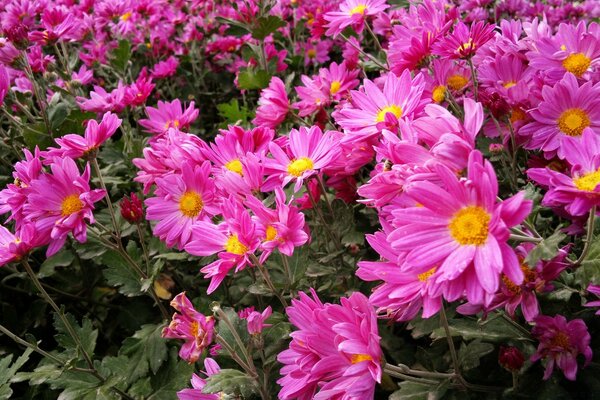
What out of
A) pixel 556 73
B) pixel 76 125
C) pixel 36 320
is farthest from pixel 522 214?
pixel 36 320

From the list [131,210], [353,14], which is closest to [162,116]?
[131,210]

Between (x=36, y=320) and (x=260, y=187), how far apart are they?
4.72 feet

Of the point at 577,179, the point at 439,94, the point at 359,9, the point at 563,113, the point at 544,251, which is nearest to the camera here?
the point at 544,251

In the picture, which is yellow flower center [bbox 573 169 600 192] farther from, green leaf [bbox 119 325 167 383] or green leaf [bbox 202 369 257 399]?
green leaf [bbox 119 325 167 383]

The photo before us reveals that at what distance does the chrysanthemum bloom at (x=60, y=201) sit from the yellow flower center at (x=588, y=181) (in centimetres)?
119

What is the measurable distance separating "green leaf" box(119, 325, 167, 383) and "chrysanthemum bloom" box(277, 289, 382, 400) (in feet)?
2.53

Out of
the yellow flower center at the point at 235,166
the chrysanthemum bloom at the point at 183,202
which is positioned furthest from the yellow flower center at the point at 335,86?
the chrysanthemum bloom at the point at 183,202

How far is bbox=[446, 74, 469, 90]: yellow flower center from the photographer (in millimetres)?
1764

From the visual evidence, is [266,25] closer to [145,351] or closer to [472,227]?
[145,351]

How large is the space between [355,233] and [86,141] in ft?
2.85

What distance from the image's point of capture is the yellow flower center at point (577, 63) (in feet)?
4.94

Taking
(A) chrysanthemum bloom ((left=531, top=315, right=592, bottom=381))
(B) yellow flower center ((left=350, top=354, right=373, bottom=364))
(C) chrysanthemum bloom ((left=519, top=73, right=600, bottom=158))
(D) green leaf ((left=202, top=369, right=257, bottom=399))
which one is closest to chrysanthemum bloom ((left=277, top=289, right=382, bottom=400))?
(B) yellow flower center ((left=350, top=354, right=373, bottom=364))

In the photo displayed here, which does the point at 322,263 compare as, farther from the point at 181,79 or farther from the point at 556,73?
the point at 181,79

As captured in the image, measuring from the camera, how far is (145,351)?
6.06ft
